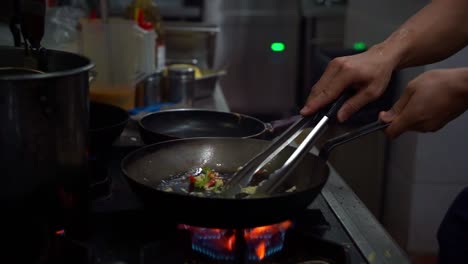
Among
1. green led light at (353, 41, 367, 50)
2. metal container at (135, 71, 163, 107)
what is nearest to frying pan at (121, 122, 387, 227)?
metal container at (135, 71, 163, 107)

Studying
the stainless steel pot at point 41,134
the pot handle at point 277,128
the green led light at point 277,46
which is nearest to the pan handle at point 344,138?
the pot handle at point 277,128

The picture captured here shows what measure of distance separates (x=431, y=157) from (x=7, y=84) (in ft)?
5.66

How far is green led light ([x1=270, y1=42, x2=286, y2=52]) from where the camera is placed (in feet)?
11.9

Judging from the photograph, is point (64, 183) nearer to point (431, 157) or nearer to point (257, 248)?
point (257, 248)

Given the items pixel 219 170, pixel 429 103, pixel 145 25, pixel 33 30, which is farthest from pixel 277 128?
pixel 145 25

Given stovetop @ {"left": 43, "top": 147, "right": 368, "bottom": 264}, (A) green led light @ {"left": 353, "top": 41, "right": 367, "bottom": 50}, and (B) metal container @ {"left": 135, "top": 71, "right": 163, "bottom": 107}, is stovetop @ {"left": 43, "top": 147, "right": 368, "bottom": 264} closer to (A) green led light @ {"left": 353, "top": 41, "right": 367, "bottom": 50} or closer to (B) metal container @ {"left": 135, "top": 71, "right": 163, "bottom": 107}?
(B) metal container @ {"left": 135, "top": 71, "right": 163, "bottom": 107}

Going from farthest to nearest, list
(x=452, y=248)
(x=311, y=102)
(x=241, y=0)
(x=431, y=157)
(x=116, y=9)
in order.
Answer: (x=241, y=0) → (x=116, y=9) → (x=431, y=157) → (x=452, y=248) → (x=311, y=102)

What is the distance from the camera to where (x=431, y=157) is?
203 centimetres

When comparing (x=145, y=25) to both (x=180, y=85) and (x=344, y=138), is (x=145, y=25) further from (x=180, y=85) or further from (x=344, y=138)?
(x=344, y=138)

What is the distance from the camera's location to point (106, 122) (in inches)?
47.4

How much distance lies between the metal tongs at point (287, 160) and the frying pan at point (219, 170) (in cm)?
3

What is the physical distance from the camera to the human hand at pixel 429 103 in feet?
3.35

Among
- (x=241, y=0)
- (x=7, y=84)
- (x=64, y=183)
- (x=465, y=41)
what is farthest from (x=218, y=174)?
(x=241, y=0)

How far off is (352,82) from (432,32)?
256 mm
